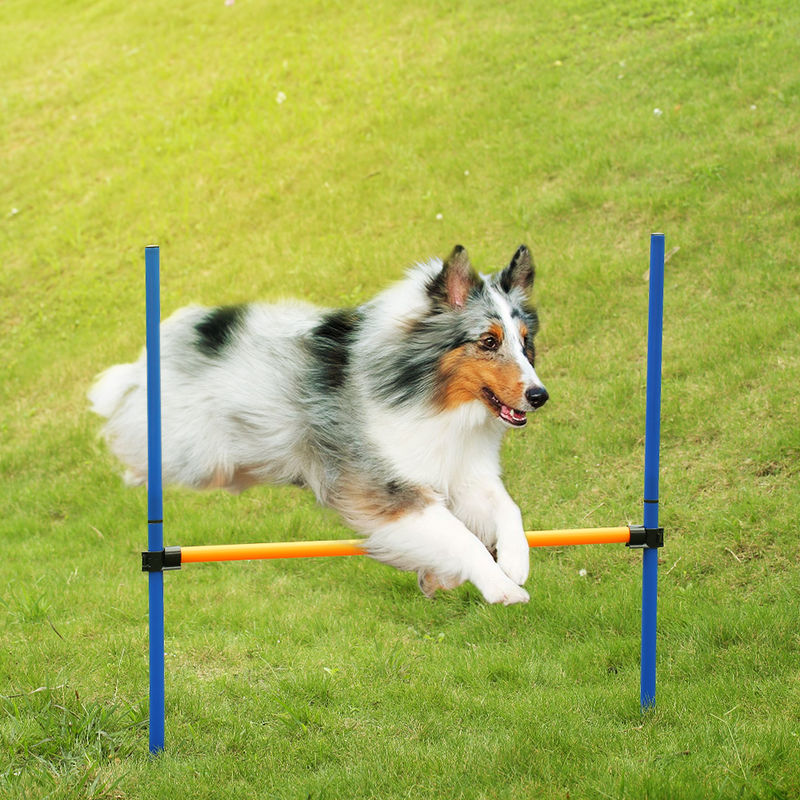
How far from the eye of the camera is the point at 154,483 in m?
3.65

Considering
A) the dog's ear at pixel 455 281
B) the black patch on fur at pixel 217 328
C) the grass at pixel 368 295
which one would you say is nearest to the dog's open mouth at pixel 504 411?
the dog's ear at pixel 455 281

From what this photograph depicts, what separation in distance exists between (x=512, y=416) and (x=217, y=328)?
49.9 inches

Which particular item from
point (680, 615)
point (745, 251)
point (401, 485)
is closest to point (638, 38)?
point (745, 251)

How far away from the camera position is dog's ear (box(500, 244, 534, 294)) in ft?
11.6

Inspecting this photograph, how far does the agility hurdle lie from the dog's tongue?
431mm

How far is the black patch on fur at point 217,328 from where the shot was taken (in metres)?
3.97

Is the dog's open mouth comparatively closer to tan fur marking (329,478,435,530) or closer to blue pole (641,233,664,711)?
tan fur marking (329,478,435,530)

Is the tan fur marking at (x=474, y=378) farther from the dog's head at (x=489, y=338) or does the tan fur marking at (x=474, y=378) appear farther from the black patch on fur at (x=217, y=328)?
the black patch on fur at (x=217, y=328)

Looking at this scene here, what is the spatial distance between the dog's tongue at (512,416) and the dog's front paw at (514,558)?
1.29ft

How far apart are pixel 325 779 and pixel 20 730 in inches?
50.9

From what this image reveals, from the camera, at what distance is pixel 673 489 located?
245 inches

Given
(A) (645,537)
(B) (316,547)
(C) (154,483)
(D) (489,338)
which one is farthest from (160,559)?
(A) (645,537)

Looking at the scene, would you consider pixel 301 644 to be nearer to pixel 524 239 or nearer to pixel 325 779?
pixel 325 779

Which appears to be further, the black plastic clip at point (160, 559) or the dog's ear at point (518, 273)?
the black plastic clip at point (160, 559)
